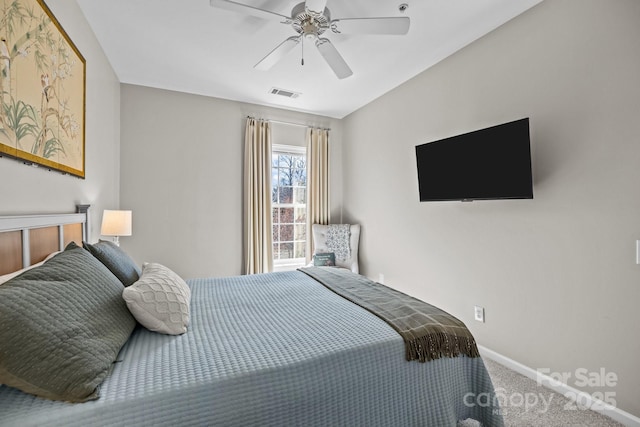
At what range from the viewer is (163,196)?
11.5 ft

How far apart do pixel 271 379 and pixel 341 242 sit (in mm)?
3096

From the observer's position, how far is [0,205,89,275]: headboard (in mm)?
1257

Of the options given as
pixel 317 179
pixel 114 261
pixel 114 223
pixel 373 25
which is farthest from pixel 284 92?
pixel 114 261

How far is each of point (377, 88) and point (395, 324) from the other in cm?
292

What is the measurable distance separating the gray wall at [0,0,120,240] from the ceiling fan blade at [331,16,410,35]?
5.54ft

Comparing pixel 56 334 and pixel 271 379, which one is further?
pixel 271 379

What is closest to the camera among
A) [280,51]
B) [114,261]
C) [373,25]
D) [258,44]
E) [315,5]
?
[114,261]

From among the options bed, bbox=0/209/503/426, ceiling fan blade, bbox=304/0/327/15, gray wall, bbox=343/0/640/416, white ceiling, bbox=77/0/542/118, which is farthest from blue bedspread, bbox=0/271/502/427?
white ceiling, bbox=77/0/542/118

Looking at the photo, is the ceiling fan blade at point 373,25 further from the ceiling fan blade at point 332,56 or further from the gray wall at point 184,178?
the gray wall at point 184,178

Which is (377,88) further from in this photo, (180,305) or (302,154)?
(180,305)

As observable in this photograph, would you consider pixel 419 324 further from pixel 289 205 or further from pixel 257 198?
pixel 289 205

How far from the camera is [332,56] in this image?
7.48 feet

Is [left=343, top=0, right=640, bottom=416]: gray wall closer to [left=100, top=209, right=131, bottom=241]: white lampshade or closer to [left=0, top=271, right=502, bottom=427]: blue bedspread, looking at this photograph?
[left=0, top=271, right=502, bottom=427]: blue bedspread

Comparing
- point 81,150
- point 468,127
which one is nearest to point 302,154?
point 468,127
